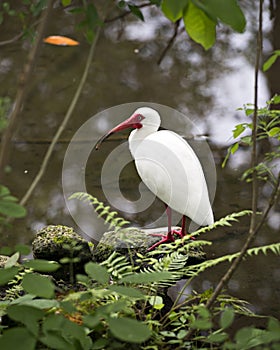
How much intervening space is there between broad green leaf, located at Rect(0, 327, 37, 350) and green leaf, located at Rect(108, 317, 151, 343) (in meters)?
0.10

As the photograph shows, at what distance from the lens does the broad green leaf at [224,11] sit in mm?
673

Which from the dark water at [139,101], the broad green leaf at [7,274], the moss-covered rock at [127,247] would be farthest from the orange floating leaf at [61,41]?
the broad green leaf at [7,274]

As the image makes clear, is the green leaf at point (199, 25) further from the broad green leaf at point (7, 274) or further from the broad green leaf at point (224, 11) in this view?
the broad green leaf at point (7, 274)

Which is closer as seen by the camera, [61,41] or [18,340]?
[18,340]

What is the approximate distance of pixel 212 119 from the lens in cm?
299

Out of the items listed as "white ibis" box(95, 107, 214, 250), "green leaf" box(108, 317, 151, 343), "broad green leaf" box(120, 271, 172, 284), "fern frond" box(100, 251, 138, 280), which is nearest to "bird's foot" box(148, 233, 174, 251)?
"white ibis" box(95, 107, 214, 250)

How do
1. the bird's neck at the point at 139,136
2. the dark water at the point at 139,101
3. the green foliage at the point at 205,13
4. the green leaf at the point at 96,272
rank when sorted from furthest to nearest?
1. the dark water at the point at 139,101
2. the bird's neck at the point at 139,136
3. the green leaf at the point at 96,272
4. the green foliage at the point at 205,13

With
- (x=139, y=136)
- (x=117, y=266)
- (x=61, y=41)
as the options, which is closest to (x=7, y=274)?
(x=117, y=266)

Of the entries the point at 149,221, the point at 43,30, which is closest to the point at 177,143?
the point at 149,221

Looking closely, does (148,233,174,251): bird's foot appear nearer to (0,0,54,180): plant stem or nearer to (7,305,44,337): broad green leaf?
(7,305,44,337): broad green leaf

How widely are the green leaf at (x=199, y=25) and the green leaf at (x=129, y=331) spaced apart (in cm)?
35

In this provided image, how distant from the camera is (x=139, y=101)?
10.0 feet

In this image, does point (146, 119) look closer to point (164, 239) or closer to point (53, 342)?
point (164, 239)

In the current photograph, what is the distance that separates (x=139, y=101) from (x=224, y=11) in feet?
7.82
